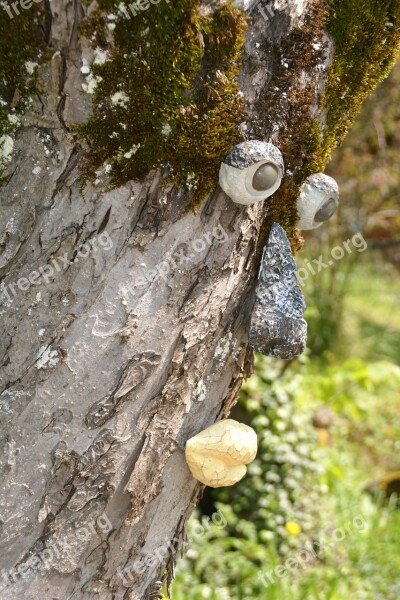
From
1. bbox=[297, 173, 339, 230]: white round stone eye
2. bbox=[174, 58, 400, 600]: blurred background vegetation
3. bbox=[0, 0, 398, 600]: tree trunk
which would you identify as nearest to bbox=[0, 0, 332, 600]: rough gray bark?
bbox=[0, 0, 398, 600]: tree trunk

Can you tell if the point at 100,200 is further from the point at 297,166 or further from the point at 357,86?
the point at 357,86

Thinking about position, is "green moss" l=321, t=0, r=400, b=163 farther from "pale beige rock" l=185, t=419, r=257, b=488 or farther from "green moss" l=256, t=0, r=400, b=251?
"pale beige rock" l=185, t=419, r=257, b=488

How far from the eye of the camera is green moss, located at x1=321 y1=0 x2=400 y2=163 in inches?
43.7

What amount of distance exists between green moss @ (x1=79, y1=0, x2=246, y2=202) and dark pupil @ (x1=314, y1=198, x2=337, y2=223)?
29cm

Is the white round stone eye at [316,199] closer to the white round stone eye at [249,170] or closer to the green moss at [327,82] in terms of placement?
the green moss at [327,82]

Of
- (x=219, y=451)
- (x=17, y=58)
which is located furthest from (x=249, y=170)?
(x=219, y=451)

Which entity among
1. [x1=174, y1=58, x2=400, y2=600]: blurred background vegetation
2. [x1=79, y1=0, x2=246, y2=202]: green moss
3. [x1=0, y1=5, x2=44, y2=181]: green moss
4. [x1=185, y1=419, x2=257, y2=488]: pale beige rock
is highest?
[x1=0, y1=5, x2=44, y2=181]: green moss

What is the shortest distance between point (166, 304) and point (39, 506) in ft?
1.41

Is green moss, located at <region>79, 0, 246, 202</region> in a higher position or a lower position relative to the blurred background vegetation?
higher

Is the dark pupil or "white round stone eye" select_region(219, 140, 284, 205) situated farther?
the dark pupil

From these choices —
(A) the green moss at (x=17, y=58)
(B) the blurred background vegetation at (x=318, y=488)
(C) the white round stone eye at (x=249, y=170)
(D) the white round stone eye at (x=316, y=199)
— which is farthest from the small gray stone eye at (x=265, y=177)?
(B) the blurred background vegetation at (x=318, y=488)

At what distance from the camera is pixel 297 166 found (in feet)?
3.88

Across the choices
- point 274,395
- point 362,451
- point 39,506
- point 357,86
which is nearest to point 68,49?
point 357,86

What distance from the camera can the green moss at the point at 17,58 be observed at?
951 millimetres
